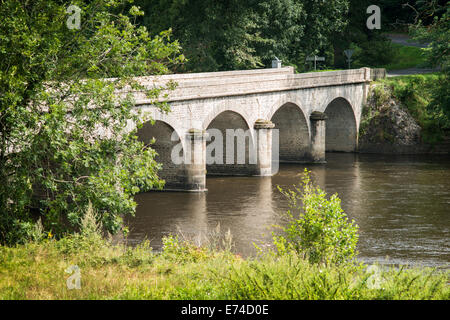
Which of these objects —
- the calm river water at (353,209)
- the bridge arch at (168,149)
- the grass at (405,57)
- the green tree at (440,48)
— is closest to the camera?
the calm river water at (353,209)

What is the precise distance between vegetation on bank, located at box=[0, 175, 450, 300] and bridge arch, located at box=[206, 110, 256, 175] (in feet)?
63.6

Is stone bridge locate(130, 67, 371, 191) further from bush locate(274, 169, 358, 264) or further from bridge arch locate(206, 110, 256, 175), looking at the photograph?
bush locate(274, 169, 358, 264)

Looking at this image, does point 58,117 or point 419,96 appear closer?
point 58,117

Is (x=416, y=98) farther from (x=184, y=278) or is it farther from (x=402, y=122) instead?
(x=184, y=278)

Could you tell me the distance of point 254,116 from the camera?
114ft

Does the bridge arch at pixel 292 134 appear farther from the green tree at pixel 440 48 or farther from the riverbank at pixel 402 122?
the green tree at pixel 440 48

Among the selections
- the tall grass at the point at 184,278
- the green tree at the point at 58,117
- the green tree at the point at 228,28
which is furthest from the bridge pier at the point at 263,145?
the tall grass at the point at 184,278

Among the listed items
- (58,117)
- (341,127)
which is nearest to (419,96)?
(341,127)

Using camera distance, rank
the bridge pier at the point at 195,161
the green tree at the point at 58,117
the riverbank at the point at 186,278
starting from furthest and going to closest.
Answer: the bridge pier at the point at 195,161, the green tree at the point at 58,117, the riverbank at the point at 186,278

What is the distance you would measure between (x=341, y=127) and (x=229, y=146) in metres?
13.5

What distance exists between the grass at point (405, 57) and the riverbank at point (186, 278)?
1851 inches

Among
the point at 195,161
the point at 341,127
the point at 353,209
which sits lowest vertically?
the point at 353,209

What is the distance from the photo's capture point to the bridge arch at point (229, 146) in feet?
113
